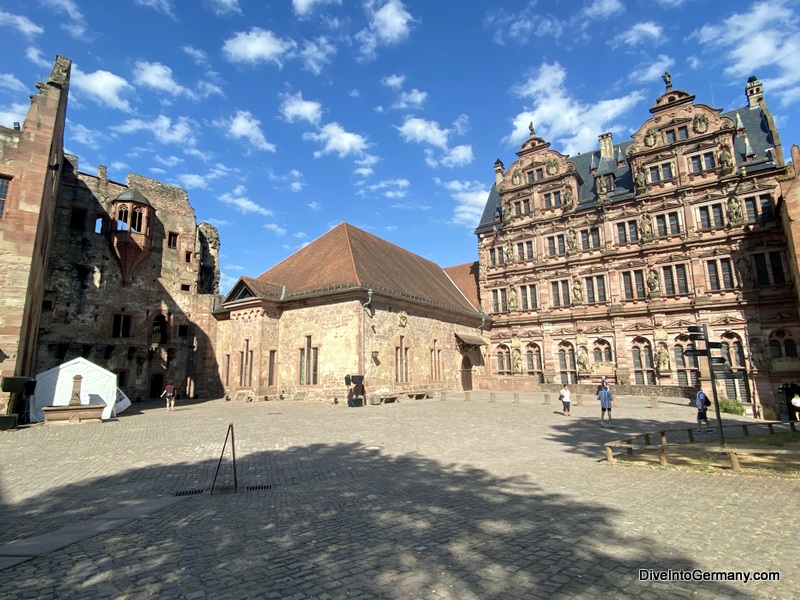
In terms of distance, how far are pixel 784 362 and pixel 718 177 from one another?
1287 cm

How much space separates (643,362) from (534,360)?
324 inches

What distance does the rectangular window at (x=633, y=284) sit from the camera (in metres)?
31.5

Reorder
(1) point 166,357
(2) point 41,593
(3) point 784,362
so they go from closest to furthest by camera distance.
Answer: (2) point 41,593 → (3) point 784,362 → (1) point 166,357

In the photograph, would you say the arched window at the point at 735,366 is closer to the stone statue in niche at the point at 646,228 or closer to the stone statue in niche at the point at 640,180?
the stone statue in niche at the point at 646,228

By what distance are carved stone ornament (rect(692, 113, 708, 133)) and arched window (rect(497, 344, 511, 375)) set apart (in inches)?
849

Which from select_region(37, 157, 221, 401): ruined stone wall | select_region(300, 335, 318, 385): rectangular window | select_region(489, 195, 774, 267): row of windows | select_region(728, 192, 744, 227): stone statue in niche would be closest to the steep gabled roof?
select_region(300, 335, 318, 385): rectangular window

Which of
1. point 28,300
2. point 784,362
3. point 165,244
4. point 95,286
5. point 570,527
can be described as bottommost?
point 570,527

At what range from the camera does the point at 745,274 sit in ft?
89.9

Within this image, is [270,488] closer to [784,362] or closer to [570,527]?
[570,527]

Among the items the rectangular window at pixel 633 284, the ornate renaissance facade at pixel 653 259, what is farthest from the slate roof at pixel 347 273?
the rectangular window at pixel 633 284

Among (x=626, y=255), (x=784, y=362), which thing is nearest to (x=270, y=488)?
(x=784, y=362)

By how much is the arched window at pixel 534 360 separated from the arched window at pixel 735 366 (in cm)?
1233

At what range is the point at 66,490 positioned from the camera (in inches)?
323

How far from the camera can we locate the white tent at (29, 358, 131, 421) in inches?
739
